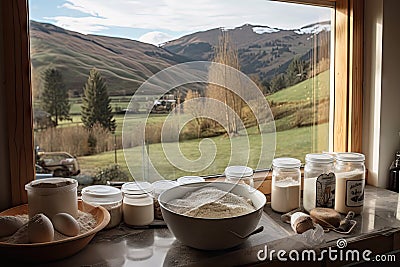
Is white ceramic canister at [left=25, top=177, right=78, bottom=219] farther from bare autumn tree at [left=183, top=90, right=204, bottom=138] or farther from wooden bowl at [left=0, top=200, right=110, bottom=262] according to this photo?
bare autumn tree at [left=183, top=90, right=204, bottom=138]

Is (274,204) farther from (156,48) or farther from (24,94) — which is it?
(24,94)

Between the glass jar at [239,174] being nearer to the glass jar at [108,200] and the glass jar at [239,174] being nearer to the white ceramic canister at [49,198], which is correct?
the glass jar at [108,200]

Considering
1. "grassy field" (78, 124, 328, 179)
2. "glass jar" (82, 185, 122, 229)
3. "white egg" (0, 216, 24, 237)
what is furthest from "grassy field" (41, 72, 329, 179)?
"white egg" (0, 216, 24, 237)

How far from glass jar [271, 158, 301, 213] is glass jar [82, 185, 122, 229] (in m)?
0.51

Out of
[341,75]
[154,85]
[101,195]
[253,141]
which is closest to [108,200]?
[101,195]

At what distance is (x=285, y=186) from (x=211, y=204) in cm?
34

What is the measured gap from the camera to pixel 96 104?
1211 mm

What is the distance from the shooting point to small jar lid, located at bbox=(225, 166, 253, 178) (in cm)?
121

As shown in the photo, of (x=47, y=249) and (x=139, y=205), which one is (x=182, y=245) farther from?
(x=47, y=249)

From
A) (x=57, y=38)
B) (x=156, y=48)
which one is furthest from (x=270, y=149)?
(x=57, y=38)

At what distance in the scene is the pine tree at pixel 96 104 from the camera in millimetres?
1197

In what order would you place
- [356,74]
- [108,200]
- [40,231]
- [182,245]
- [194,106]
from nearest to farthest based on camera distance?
1. [40,231]
2. [182,245]
3. [108,200]
4. [194,106]
5. [356,74]

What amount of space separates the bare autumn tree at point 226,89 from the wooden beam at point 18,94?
1.83 feet

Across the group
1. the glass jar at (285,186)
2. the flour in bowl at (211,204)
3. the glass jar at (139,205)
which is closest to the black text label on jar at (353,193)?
the glass jar at (285,186)
